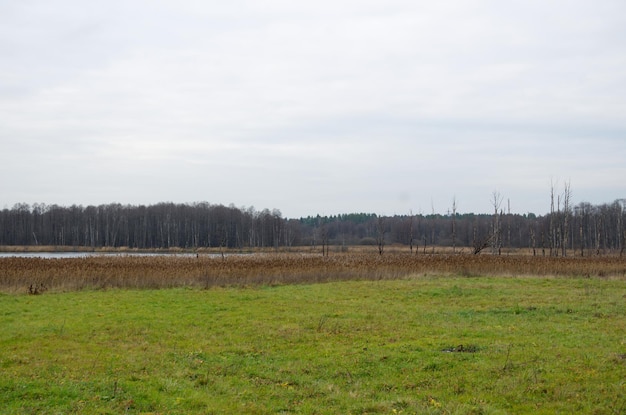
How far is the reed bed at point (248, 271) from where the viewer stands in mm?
22234

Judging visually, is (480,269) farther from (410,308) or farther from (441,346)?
(441,346)

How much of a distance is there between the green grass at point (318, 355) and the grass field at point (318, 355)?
0.10 ft

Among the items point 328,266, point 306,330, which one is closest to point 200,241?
point 328,266

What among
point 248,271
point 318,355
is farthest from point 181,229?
point 318,355

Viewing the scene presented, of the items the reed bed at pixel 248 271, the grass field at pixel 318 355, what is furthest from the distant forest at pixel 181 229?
the grass field at pixel 318 355

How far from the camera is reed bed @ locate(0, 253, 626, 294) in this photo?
22234 mm

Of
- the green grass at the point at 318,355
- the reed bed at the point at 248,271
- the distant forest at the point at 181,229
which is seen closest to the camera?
the green grass at the point at 318,355

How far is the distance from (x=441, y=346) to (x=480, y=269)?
18.5 m

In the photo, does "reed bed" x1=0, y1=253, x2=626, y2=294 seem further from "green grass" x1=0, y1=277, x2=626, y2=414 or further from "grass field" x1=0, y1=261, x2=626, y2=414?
"green grass" x1=0, y1=277, x2=626, y2=414

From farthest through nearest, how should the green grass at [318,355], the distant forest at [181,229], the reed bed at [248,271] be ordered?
the distant forest at [181,229] < the reed bed at [248,271] < the green grass at [318,355]

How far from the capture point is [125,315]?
14844 millimetres

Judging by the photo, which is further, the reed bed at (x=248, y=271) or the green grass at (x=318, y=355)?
the reed bed at (x=248, y=271)

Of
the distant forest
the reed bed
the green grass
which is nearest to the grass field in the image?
the green grass

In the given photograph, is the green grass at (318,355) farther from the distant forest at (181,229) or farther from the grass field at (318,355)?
the distant forest at (181,229)
